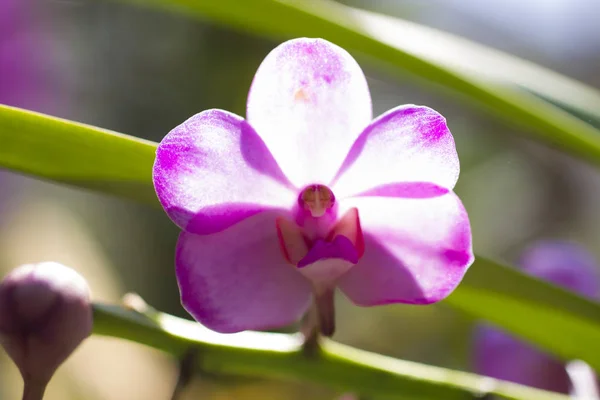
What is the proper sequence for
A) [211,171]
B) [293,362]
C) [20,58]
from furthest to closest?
[20,58], [293,362], [211,171]

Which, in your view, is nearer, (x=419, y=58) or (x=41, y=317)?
(x=41, y=317)

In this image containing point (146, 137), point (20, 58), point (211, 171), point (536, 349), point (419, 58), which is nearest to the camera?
point (211, 171)

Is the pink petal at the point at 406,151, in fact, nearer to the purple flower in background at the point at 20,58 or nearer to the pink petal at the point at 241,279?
the pink petal at the point at 241,279

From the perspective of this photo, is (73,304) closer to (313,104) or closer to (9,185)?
(313,104)

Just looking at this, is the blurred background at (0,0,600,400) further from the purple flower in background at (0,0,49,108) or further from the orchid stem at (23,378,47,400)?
the orchid stem at (23,378,47,400)

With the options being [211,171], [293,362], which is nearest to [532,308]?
[293,362]

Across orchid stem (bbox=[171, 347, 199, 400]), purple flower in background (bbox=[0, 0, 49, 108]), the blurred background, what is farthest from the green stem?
purple flower in background (bbox=[0, 0, 49, 108])

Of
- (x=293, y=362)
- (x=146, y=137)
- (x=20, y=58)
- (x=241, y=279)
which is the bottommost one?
(x=146, y=137)

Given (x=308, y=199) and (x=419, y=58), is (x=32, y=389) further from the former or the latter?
(x=419, y=58)

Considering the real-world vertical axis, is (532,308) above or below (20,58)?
above
